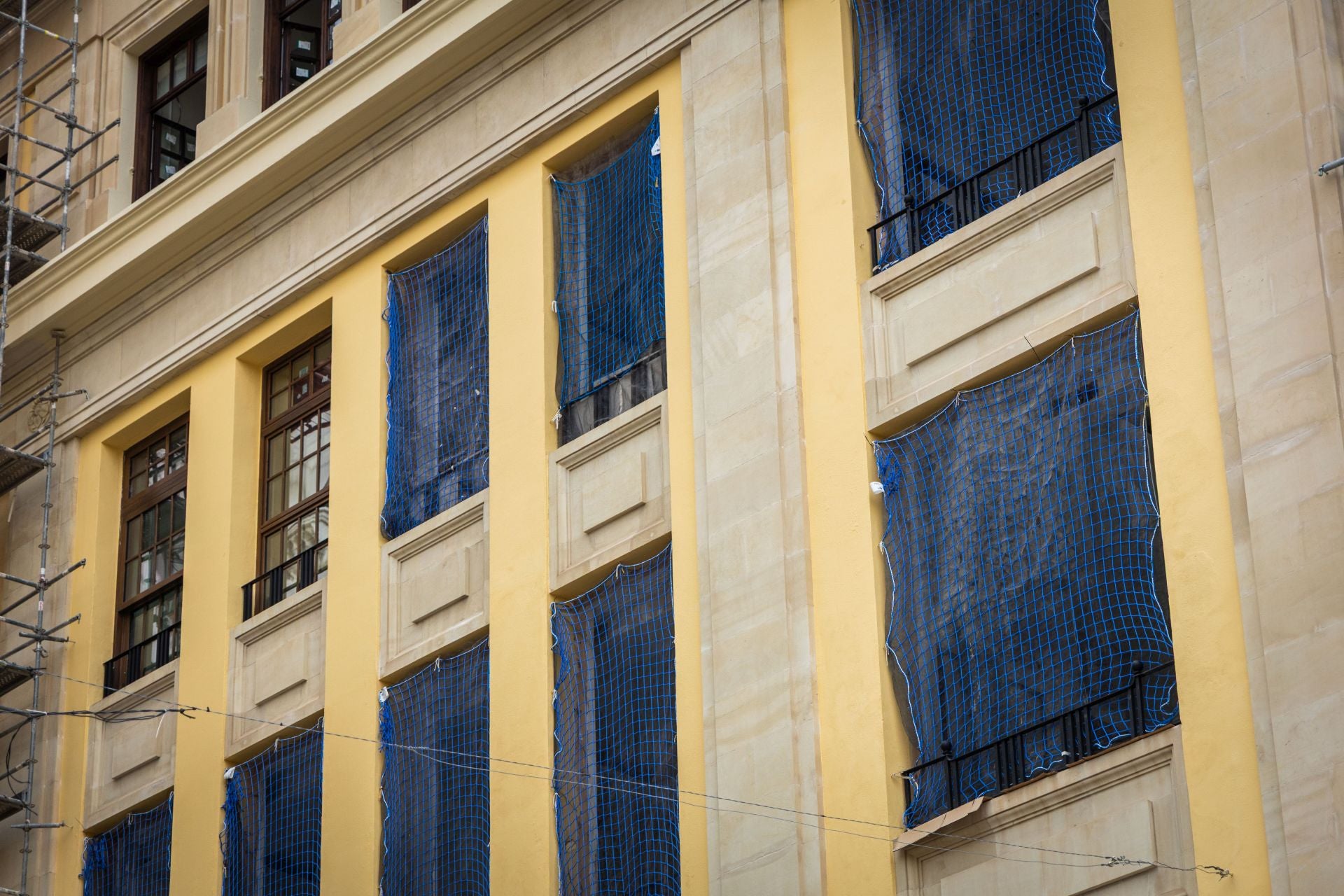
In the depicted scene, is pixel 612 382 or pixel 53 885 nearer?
pixel 612 382

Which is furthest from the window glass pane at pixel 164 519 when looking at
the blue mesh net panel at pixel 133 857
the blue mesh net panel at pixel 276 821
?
the blue mesh net panel at pixel 276 821

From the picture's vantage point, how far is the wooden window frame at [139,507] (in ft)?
84.1

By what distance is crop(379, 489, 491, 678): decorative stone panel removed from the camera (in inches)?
851

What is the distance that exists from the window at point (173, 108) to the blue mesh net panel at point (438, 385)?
5.09 meters

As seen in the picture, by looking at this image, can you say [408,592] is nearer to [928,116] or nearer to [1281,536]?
[928,116]

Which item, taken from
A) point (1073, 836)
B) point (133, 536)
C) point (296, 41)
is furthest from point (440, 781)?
point (296, 41)

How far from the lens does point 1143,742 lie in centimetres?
1606

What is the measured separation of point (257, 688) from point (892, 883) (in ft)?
27.2

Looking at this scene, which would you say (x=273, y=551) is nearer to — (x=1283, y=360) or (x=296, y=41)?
(x=296, y=41)

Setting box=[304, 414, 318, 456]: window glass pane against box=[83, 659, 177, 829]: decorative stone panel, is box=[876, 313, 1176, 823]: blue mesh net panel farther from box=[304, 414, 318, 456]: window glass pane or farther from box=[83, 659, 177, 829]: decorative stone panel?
box=[83, 659, 177, 829]: decorative stone panel

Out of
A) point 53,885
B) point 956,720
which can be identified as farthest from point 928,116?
point 53,885

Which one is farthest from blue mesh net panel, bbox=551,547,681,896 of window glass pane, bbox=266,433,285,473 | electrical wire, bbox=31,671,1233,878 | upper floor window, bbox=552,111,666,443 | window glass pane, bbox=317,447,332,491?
window glass pane, bbox=266,433,285,473

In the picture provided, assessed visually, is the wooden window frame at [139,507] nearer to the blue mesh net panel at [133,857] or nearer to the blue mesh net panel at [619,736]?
the blue mesh net panel at [133,857]

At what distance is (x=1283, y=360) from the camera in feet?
52.2
